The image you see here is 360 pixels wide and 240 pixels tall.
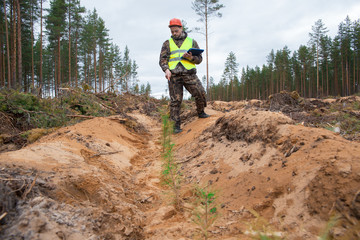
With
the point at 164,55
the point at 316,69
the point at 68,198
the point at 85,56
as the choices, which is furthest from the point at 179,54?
the point at 316,69

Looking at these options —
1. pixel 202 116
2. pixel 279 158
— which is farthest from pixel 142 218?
pixel 202 116

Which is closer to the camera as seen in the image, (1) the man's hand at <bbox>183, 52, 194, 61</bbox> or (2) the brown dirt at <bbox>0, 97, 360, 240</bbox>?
(2) the brown dirt at <bbox>0, 97, 360, 240</bbox>

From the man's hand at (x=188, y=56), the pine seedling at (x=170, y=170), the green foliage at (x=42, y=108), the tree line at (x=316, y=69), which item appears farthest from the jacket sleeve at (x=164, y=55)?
the tree line at (x=316, y=69)

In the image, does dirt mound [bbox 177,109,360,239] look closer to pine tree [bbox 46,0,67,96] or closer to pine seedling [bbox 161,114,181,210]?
pine seedling [bbox 161,114,181,210]

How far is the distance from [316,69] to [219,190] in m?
50.5

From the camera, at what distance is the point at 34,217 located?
3.88 ft

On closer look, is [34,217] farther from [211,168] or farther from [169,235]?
[211,168]

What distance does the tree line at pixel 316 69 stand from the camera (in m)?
35.2

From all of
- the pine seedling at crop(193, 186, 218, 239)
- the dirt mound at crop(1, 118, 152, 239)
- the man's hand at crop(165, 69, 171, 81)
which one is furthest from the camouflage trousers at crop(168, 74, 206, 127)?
the pine seedling at crop(193, 186, 218, 239)

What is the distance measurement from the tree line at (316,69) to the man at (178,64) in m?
33.2

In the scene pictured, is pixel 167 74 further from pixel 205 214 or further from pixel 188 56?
pixel 205 214

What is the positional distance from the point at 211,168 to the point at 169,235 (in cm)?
131

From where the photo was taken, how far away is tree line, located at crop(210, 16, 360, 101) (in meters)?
35.2

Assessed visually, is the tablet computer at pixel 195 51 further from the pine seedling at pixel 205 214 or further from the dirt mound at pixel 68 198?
the pine seedling at pixel 205 214
